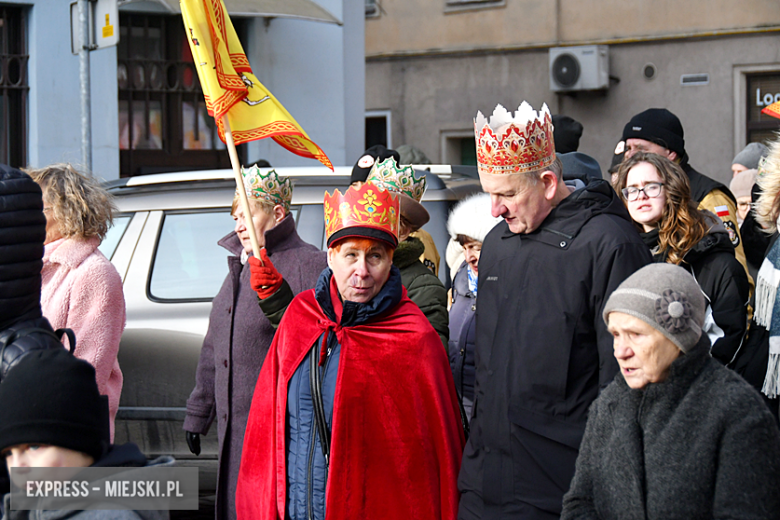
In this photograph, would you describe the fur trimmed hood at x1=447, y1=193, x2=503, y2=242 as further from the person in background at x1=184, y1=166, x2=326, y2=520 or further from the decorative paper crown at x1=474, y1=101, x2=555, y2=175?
the decorative paper crown at x1=474, y1=101, x2=555, y2=175

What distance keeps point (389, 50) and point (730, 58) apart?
6251mm

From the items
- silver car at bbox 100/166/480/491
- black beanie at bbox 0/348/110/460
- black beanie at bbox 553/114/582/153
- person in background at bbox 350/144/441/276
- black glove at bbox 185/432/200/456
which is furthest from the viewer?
black beanie at bbox 553/114/582/153

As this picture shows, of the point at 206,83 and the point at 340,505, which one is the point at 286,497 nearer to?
the point at 340,505

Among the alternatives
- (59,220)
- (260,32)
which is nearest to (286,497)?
→ (59,220)

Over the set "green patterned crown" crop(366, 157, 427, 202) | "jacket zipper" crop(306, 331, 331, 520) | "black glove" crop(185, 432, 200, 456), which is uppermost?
"green patterned crown" crop(366, 157, 427, 202)

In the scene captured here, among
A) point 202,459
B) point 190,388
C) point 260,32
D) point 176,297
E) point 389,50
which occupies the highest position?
point 389,50

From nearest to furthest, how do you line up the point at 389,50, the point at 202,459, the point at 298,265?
1. the point at 298,265
2. the point at 202,459
3. the point at 389,50

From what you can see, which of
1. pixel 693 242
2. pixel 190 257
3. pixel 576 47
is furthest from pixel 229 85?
pixel 576 47

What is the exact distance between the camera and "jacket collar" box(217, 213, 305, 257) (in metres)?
4.15

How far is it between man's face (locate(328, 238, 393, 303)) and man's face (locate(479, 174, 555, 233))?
1.65 ft

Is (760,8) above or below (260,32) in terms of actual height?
above

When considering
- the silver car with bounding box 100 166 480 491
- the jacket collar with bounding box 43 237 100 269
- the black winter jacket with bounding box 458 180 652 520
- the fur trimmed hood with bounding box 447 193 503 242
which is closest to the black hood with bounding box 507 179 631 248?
the black winter jacket with bounding box 458 180 652 520

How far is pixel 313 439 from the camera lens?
10.6ft

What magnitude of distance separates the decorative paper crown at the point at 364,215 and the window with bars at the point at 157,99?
23.1ft
